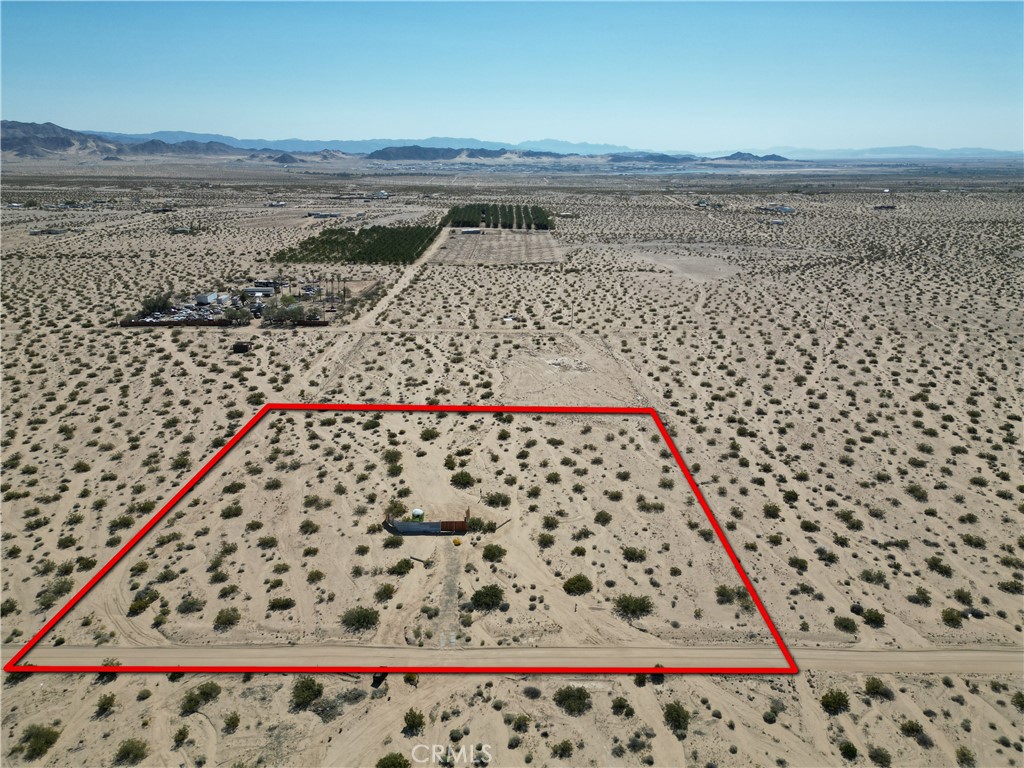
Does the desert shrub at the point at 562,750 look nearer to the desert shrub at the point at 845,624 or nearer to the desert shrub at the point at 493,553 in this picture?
the desert shrub at the point at 493,553

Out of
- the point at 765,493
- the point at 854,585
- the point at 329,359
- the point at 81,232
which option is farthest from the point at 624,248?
the point at 81,232

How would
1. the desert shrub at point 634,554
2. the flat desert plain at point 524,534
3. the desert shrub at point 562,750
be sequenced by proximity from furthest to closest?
the desert shrub at point 634,554 < the flat desert plain at point 524,534 < the desert shrub at point 562,750

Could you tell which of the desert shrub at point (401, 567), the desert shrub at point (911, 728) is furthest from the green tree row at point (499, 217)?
the desert shrub at point (911, 728)

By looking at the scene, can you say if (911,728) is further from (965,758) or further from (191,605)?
(191,605)
